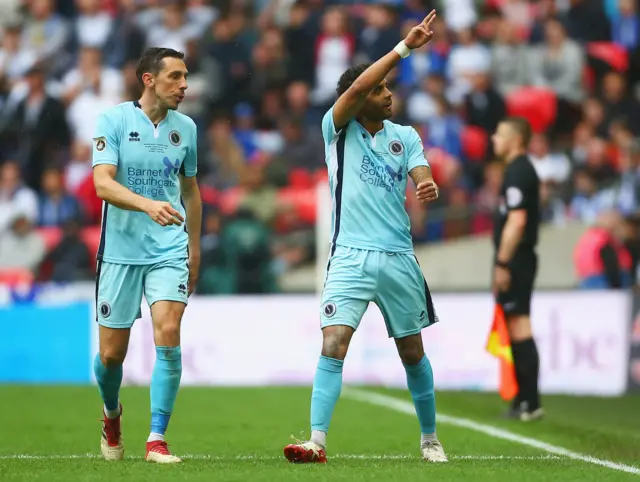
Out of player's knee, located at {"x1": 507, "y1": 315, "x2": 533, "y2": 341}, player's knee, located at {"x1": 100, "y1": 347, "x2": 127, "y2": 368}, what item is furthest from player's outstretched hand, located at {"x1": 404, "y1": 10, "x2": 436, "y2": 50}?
player's knee, located at {"x1": 507, "y1": 315, "x2": 533, "y2": 341}

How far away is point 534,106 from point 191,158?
1293 centimetres

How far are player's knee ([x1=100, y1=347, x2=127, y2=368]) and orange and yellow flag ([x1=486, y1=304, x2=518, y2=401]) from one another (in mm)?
4920

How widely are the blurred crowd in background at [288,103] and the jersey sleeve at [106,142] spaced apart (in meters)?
9.33

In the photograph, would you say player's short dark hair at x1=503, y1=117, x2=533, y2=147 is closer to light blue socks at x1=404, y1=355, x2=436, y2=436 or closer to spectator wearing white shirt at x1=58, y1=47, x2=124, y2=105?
light blue socks at x1=404, y1=355, x2=436, y2=436

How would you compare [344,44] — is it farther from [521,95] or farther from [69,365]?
[69,365]

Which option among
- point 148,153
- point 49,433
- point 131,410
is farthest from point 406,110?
point 148,153

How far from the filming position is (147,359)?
16.0 meters

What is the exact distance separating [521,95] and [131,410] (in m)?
9.89

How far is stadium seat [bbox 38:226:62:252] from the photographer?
17.8 meters

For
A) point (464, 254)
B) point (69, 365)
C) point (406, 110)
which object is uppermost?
point (406, 110)

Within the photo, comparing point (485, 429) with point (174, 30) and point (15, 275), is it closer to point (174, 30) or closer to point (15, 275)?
point (15, 275)

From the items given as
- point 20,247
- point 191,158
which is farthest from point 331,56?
point 191,158

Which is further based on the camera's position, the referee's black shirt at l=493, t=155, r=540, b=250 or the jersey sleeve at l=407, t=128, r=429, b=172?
the referee's black shirt at l=493, t=155, r=540, b=250

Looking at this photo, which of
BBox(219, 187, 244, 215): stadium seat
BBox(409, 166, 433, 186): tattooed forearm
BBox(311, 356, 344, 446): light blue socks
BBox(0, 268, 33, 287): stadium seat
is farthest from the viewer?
BBox(219, 187, 244, 215): stadium seat
